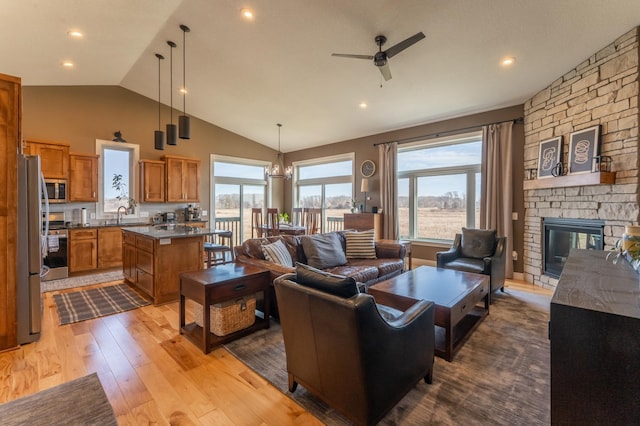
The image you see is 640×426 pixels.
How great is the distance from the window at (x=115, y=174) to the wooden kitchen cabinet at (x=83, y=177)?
0.25 meters

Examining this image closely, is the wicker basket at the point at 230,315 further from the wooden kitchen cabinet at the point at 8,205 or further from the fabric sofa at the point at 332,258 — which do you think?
the wooden kitchen cabinet at the point at 8,205

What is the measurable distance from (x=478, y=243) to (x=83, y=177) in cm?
687

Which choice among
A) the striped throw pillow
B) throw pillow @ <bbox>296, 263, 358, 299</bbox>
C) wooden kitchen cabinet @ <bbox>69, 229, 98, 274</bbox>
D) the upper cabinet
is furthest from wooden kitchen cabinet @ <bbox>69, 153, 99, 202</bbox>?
throw pillow @ <bbox>296, 263, 358, 299</bbox>

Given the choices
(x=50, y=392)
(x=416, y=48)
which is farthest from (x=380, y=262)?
(x=50, y=392)

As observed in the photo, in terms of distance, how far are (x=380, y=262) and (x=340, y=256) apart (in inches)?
23.3

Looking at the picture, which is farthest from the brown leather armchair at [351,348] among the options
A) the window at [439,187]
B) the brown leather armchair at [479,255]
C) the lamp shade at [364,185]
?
the lamp shade at [364,185]

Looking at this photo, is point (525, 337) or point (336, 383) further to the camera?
point (525, 337)

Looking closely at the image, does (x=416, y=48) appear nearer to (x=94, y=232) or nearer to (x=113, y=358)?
(x=113, y=358)

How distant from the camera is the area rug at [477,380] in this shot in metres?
1.77

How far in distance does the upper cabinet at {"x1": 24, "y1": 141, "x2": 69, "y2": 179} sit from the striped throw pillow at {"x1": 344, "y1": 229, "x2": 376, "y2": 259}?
500 cm

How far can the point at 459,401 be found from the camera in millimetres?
1896

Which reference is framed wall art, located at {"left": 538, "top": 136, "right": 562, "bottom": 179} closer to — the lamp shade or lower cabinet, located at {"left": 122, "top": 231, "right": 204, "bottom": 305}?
the lamp shade

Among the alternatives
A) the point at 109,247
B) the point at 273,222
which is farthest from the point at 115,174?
the point at 273,222

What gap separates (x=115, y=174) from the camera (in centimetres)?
589
